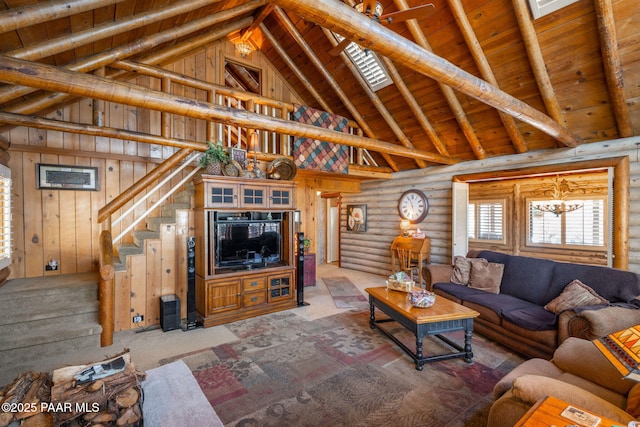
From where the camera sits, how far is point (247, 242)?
4781 mm

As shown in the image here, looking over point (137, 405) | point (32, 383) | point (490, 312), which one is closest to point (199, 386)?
point (137, 405)

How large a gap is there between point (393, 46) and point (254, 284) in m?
3.76

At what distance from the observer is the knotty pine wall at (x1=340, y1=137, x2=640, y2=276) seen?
4047 mm

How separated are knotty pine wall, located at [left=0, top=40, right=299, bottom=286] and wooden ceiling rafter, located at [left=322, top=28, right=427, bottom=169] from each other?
274cm

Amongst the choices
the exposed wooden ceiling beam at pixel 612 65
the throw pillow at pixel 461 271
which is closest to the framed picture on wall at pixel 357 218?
the throw pillow at pixel 461 271

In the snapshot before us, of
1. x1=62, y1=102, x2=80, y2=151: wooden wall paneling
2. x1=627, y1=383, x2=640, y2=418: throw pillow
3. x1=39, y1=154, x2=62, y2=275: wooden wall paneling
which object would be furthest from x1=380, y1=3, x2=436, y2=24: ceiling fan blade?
x1=39, y1=154, x2=62, y2=275: wooden wall paneling

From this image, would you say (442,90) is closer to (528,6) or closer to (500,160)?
(528,6)

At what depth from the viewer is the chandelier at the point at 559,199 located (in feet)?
19.1

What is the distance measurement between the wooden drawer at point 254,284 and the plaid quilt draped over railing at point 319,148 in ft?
7.81

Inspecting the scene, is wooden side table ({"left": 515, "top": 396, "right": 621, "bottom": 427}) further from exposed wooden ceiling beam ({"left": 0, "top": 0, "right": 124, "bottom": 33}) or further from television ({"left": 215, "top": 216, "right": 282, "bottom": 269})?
television ({"left": 215, "top": 216, "right": 282, "bottom": 269})

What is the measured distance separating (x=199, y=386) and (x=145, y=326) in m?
2.00

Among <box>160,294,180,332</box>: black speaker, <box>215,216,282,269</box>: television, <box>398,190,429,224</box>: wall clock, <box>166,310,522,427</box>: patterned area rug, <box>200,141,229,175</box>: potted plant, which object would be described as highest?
<box>200,141,229,175</box>: potted plant

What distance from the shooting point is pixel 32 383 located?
202 centimetres

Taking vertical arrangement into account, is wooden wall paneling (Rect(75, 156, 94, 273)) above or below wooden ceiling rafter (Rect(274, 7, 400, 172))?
below
